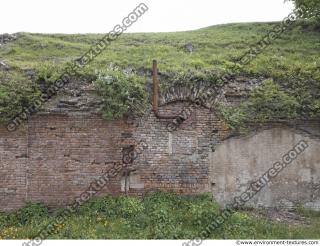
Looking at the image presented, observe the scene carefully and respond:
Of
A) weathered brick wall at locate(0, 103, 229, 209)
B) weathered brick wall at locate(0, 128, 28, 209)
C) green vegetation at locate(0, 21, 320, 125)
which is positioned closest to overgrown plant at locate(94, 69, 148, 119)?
green vegetation at locate(0, 21, 320, 125)

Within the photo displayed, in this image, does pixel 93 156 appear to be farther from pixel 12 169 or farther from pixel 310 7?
pixel 310 7

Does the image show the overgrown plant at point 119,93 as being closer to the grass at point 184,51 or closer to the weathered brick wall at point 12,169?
the grass at point 184,51

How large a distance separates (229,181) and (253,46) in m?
6.03

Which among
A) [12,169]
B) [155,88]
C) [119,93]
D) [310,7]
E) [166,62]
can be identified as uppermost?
[310,7]

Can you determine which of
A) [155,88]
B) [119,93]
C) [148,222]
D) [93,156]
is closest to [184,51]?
[155,88]

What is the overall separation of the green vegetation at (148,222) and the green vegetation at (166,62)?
2.17 m

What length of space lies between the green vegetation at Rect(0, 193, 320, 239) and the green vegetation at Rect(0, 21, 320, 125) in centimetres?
217

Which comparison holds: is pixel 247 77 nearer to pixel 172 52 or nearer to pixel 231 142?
pixel 231 142

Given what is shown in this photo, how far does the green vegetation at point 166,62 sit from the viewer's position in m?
10.7

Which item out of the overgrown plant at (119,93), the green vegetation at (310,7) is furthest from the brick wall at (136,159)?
the green vegetation at (310,7)

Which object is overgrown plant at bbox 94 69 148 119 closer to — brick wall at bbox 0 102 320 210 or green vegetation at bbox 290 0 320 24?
brick wall at bbox 0 102 320 210

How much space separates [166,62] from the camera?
1250 cm

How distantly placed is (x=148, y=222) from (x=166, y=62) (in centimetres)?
478

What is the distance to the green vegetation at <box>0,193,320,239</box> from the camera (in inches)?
366
